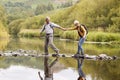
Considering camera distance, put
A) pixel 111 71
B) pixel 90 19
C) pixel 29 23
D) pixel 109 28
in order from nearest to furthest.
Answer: pixel 111 71, pixel 109 28, pixel 90 19, pixel 29 23

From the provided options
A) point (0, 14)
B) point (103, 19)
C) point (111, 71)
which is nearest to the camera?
point (111, 71)

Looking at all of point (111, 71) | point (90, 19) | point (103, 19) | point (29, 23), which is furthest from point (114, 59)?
point (29, 23)

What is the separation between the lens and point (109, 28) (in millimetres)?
66375

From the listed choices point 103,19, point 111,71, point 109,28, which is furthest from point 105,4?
point 111,71

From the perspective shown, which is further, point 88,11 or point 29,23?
point 29,23

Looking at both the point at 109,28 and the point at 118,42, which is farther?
the point at 109,28

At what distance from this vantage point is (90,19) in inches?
3167

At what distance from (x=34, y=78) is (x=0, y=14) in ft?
275

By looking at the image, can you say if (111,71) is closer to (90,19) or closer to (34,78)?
(34,78)

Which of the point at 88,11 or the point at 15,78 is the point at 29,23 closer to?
the point at 88,11

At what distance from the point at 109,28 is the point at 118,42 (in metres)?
16.3

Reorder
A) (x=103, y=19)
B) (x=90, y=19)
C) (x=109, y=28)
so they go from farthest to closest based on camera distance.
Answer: (x=90, y=19) → (x=103, y=19) → (x=109, y=28)

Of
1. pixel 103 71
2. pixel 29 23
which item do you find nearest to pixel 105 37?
pixel 103 71

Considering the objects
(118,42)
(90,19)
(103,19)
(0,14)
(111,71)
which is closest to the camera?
(111,71)
